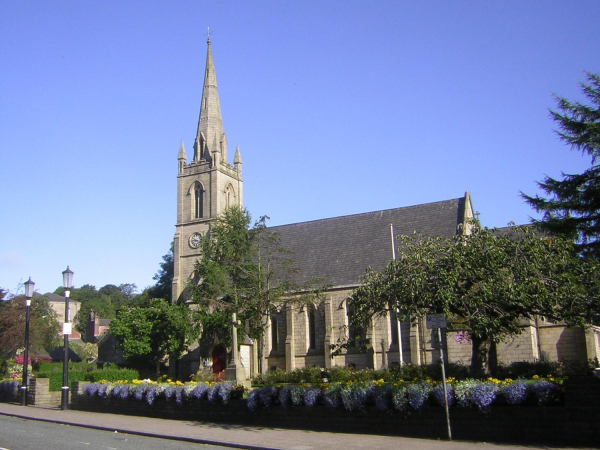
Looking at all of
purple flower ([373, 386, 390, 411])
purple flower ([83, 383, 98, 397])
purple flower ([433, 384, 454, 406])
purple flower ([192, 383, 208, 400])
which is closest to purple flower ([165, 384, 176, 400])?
purple flower ([192, 383, 208, 400])

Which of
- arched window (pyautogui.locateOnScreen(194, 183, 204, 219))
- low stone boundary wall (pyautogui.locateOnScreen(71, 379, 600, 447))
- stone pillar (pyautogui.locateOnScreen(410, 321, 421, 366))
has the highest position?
arched window (pyautogui.locateOnScreen(194, 183, 204, 219))

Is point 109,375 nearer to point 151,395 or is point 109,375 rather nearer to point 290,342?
point 290,342

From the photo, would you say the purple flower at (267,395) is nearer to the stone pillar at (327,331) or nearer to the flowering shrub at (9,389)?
the flowering shrub at (9,389)

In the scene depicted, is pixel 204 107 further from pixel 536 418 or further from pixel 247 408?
pixel 536 418

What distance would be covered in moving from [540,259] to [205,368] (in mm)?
31496

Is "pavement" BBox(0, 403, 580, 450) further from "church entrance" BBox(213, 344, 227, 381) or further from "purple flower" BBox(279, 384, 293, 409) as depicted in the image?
"church entrance" BBox(213, 344, 227, 381)

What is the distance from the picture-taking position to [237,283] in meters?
38.9

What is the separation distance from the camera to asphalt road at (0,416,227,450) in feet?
46.9

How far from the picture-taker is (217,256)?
40.3 metres

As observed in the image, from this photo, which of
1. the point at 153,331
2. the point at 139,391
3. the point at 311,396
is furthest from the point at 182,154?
the point at 311,396

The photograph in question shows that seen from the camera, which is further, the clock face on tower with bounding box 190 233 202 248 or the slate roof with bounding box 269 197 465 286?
the clock face on tower with bounding box 190 233 202 248

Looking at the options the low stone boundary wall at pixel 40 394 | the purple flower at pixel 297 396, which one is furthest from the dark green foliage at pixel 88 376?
the purple flower at pixel 297 396

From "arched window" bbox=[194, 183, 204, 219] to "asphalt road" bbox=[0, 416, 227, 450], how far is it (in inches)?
1403

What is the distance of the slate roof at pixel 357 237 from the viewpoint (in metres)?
43.7
